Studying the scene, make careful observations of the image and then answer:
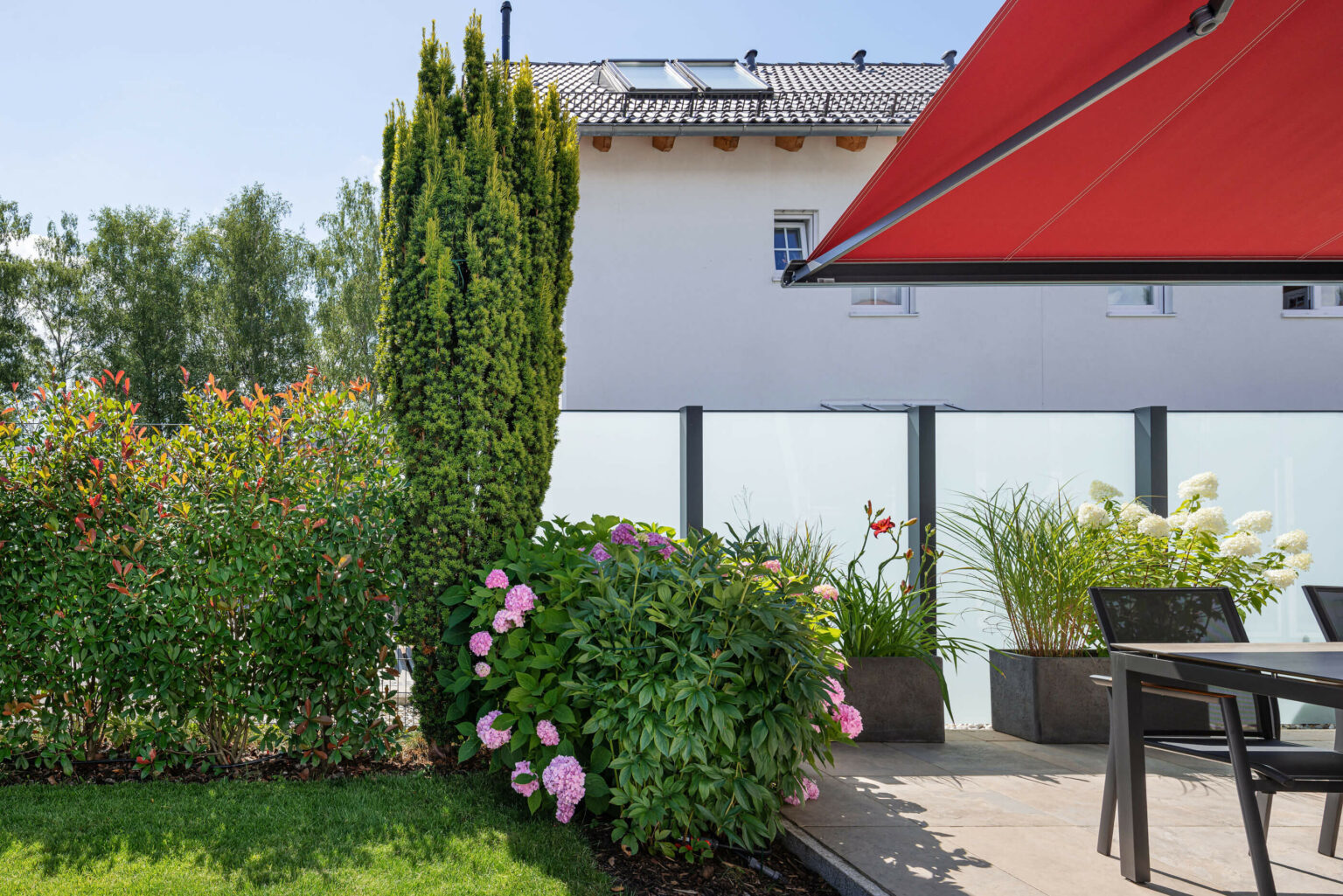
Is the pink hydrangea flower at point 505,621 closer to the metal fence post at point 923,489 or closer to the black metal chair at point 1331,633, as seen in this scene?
the black metal chair at point 1331,633

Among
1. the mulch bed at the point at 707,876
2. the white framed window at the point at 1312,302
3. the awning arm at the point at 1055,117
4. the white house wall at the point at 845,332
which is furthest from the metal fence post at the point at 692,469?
the white framed window at the point at 1312,302

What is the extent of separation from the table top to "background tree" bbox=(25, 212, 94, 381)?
1104 inches

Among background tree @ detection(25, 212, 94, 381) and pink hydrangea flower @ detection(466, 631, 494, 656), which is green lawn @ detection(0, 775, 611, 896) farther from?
background tree @ detection(25, 212, 94, 381)

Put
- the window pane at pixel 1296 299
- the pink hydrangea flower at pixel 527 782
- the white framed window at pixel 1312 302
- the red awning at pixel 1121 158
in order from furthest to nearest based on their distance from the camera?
the window pane at pixel 1296 299, the white framed window at pixel 1312 302, the pink hydrangea flower at pixel 527 782, the red awning at pixel 1121 158

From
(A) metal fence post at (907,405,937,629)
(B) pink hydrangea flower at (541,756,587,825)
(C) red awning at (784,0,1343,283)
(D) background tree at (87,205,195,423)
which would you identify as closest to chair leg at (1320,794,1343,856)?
(C) red awning at (784,0,1343,283)

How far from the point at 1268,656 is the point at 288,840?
3.55m

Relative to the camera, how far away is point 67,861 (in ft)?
9.34

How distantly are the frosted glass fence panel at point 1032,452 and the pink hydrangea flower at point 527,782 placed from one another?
3.78 meters

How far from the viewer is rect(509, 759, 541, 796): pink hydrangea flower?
316cm

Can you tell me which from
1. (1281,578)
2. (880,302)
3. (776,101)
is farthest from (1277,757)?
(776,101)

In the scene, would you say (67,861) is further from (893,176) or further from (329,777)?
(893,176)

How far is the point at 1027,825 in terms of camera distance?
3.45m

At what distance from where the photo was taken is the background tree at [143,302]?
23.1 m

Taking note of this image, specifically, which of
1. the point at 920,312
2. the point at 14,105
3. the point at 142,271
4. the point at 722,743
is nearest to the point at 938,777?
the point at 722,743
